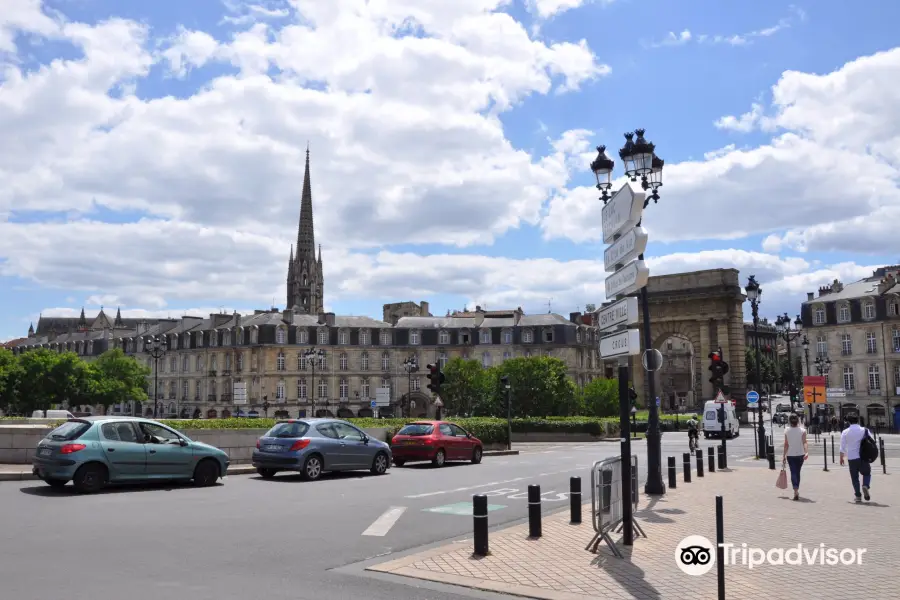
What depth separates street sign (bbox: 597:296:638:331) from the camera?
9422 mm

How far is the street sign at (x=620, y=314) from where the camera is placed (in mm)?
9422

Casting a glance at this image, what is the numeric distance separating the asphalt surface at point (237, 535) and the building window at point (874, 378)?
5872 cm

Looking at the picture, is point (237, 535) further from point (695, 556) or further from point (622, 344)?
point (695, 556)

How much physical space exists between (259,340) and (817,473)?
62.3 meters

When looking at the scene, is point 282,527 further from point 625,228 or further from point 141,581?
point 625,228

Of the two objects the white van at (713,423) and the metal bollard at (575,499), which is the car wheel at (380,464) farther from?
the white van at (713,423)

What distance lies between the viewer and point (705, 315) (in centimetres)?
6331

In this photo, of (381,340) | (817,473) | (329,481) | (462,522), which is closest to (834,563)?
(462,522)

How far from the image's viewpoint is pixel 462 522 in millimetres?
11992

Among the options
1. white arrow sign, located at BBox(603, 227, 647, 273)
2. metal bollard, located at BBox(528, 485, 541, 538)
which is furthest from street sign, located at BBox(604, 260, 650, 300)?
metal bollard, located at BBox(528, 485, 541, 538)

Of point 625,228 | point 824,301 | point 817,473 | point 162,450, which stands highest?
point 824,301

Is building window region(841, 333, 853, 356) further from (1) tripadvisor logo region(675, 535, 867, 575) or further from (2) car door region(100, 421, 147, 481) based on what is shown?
(2) car door region(100, 421, 147, 481)

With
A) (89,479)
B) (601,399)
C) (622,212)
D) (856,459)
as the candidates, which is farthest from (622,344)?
(601,399)

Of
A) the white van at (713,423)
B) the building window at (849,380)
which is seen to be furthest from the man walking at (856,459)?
the building window at (849,380)
